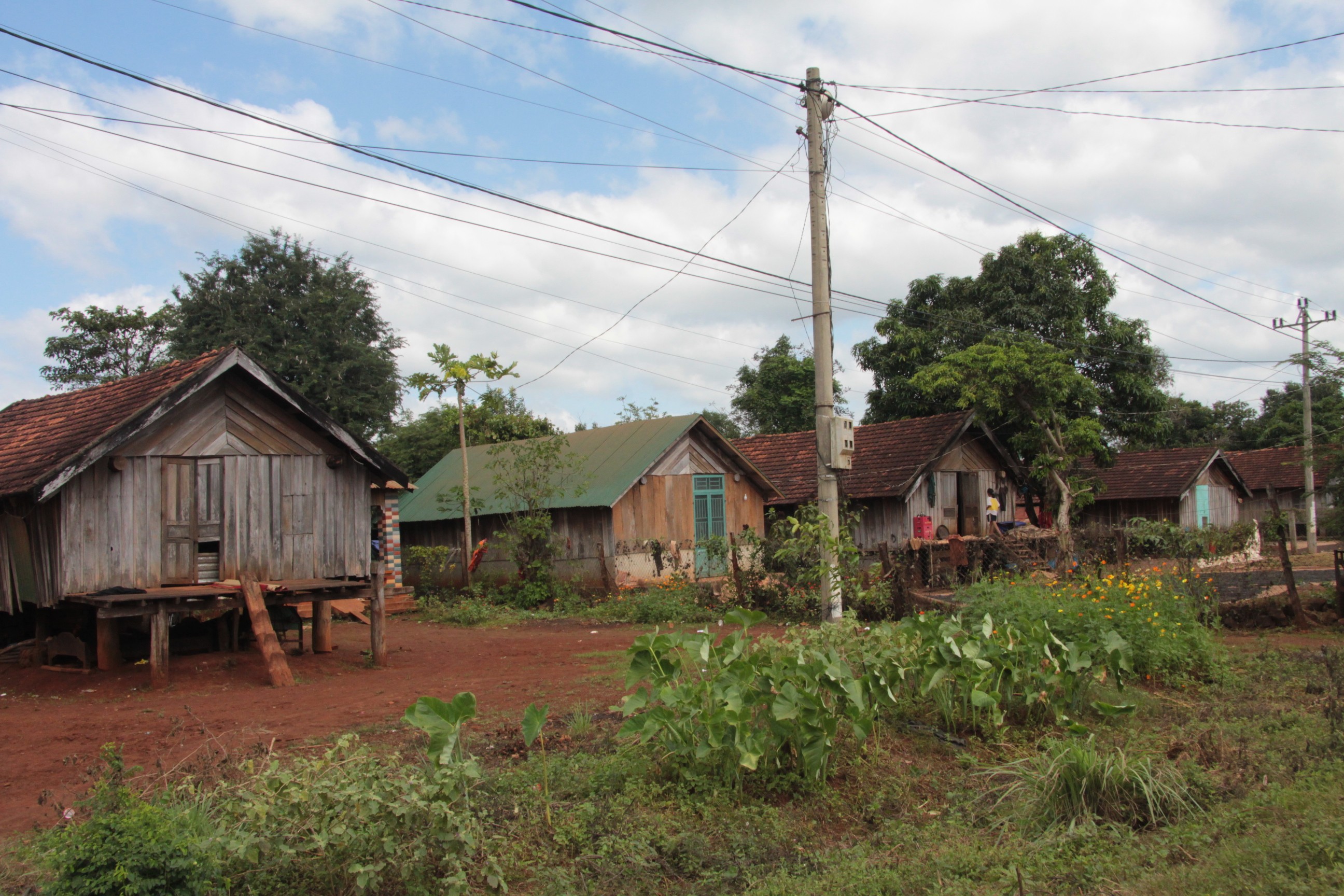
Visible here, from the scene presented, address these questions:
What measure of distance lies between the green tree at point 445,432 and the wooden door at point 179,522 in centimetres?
1514

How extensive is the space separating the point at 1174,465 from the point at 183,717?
100.0ft

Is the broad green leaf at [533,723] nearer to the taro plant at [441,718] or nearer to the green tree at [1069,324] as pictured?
the taro plant at [441,718]

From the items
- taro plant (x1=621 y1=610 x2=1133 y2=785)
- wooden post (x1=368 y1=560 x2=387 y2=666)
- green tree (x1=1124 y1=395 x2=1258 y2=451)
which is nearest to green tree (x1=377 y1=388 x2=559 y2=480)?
wooden post (x1=368 y1=560 x2=387 y2=666)

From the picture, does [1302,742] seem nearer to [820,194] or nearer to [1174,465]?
[820,194]

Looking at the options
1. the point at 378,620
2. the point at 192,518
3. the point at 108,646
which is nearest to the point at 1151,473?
the point at 378,620

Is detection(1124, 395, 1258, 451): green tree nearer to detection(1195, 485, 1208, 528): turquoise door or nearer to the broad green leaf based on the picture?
detection(1195, 485, 1208, 528): turquoise door

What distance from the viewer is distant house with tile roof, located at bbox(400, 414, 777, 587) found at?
20.9 m

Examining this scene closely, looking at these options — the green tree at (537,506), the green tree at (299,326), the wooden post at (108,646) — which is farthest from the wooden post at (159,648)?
the green tree at (299,326)

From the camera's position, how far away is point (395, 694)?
10.4 metres

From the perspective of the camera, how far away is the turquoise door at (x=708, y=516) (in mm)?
21812

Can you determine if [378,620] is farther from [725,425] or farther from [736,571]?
[725,425]

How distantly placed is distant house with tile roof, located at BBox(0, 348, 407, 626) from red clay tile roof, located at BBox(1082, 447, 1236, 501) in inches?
934

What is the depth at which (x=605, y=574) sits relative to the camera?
2039 centimetres

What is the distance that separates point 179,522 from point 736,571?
8937 mm
